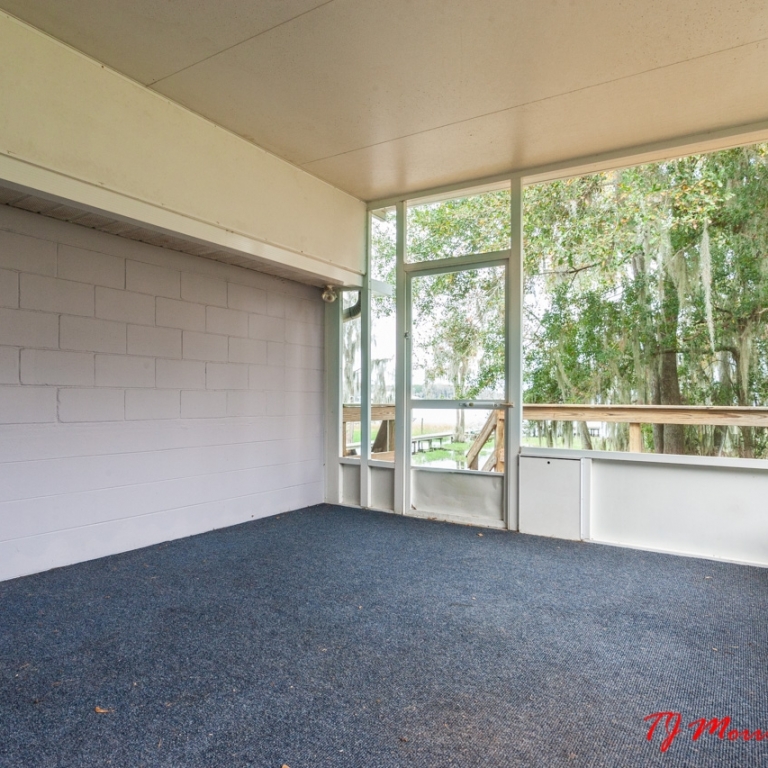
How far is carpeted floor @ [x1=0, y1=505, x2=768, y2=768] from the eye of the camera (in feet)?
5.22

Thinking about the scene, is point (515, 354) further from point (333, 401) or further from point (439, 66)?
point (439, 66)

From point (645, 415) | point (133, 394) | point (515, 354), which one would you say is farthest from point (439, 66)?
point (133, 394)

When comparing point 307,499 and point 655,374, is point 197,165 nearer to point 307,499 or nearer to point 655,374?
point 307,499

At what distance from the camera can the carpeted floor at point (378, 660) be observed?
1.59 meters

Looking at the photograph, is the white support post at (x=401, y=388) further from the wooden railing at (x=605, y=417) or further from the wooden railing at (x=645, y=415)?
the wooden railing at (x=645, y=415)

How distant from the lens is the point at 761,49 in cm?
264

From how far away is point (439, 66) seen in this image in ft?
9.16

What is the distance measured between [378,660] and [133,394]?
2408mm

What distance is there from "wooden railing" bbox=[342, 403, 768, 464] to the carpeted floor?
2.97 feet

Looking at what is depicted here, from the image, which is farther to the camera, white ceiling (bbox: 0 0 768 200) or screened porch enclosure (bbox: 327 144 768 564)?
screened porch enclosure (bbox: 327 144 768 564)

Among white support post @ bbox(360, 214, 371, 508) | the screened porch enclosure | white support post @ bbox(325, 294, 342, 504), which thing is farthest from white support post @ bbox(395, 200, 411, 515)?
white support post @ bbox(325, 294, 342, 504)

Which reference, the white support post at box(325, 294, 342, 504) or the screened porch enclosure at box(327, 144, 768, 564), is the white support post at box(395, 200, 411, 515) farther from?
the white support post at box(325, 294, 342, 504)

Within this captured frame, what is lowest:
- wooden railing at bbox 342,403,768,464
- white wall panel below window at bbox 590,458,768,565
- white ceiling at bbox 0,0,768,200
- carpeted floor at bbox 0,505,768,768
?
carpeted floor at bbox 0,505,768,768

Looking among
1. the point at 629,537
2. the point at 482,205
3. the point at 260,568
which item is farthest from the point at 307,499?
the point at 482,205
